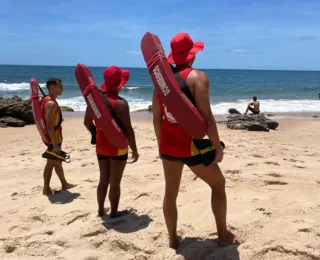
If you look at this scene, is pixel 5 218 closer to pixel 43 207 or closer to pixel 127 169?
pixel 43 207

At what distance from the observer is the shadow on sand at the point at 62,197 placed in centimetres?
502

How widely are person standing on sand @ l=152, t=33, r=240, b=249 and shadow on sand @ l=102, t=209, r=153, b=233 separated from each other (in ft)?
2.46

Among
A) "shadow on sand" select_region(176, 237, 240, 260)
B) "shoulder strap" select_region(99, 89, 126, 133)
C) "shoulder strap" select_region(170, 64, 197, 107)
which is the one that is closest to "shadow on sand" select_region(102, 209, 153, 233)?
"shadow on sand" select_region(176, 237, 240, 260)

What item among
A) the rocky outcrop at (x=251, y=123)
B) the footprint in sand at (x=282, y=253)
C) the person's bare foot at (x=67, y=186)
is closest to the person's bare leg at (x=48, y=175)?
the person's bare foot at (x=67, y=186)

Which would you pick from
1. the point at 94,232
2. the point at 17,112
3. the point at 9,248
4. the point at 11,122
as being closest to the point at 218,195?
the point at 94,232

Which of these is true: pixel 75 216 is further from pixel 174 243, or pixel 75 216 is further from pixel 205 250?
pixel 205 250

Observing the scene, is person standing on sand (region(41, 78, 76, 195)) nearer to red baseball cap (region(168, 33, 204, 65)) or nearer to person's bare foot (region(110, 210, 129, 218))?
person's bare foot (region(110, 210, 129, 218))

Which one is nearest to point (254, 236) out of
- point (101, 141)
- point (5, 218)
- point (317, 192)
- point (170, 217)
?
point (170, 217)

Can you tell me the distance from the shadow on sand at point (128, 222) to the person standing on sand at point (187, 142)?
751 mm

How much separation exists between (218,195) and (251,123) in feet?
34.5

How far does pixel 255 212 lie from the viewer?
3.98 metres

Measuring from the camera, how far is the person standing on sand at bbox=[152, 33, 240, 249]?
2910 millimetres

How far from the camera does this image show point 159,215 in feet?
14.0

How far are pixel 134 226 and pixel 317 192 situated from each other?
2.29m
